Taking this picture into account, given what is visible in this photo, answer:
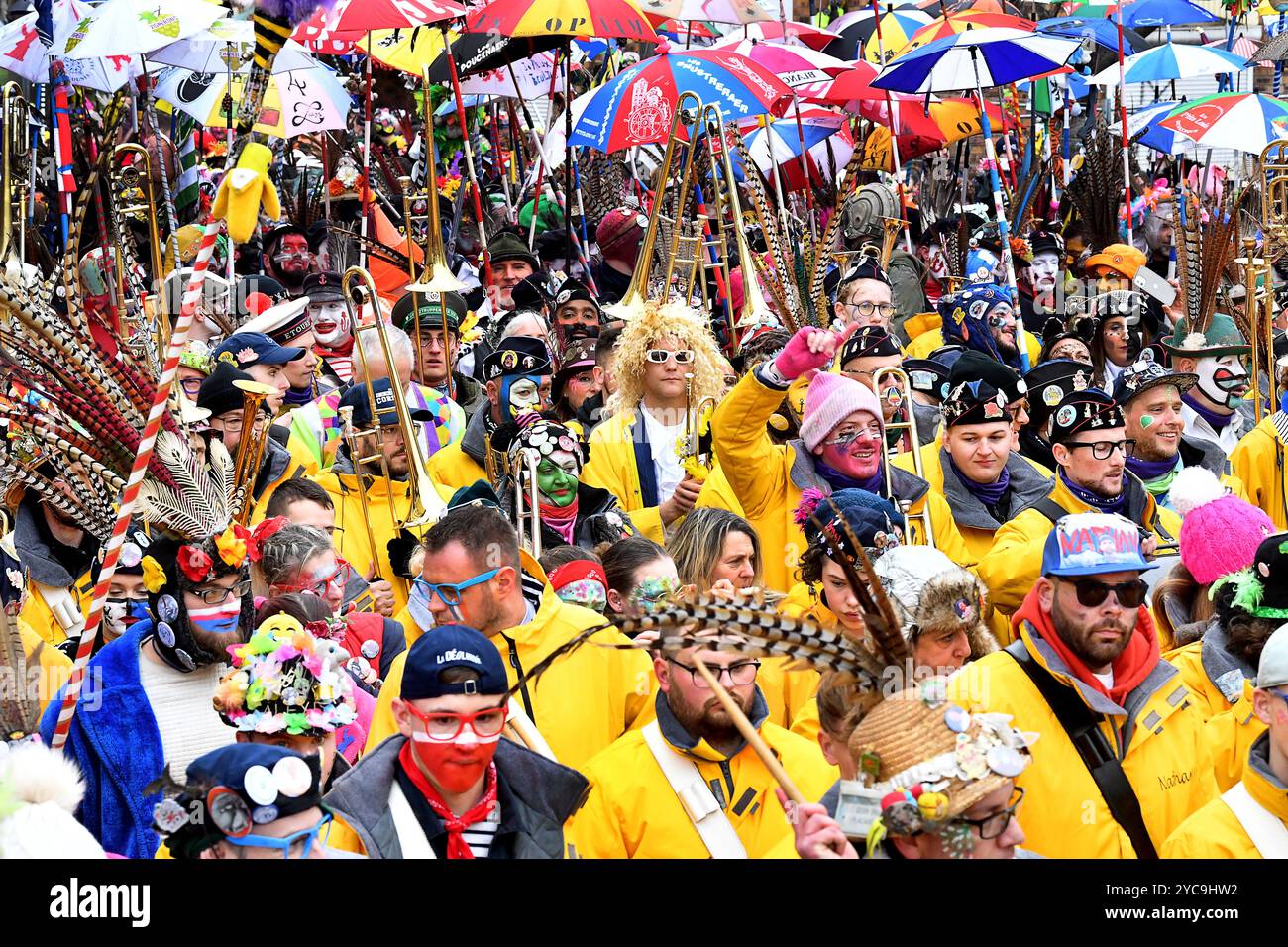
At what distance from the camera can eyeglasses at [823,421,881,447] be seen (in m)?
6.49

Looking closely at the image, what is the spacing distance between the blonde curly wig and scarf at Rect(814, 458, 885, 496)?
3.00 ft

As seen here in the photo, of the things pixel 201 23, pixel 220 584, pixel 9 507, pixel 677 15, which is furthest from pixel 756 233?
pixel 220 584

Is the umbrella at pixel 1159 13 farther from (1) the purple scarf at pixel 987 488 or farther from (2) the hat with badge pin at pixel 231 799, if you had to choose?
(2) the hat with badge pin at pixel 231 799

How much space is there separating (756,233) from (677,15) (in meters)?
1.50

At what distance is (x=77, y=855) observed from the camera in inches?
129

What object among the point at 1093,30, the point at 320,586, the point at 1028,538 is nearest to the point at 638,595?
the point at 320,586

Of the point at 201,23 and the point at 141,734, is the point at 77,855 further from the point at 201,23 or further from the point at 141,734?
the point at 201,23

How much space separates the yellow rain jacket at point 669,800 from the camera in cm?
423

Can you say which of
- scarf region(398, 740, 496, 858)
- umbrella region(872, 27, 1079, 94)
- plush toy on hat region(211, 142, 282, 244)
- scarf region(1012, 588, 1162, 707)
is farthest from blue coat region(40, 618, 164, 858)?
umbrella region(872, 27, 1079, 94)

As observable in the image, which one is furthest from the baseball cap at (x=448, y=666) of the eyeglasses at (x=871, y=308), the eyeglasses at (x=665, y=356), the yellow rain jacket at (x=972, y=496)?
the eyeglasses at (x=871, y=308)

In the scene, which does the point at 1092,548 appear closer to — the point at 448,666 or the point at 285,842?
the point at 448,666

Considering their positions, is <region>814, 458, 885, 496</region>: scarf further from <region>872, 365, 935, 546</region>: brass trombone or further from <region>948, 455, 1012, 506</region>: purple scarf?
<region>948, 455, 1012, 506</region>: purple scarf

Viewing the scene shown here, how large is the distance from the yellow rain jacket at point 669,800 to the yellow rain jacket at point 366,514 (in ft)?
8.97

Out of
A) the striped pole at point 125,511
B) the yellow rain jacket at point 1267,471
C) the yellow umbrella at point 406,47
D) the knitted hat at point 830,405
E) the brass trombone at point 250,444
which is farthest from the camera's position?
the yellow umbrella at point 406,47
